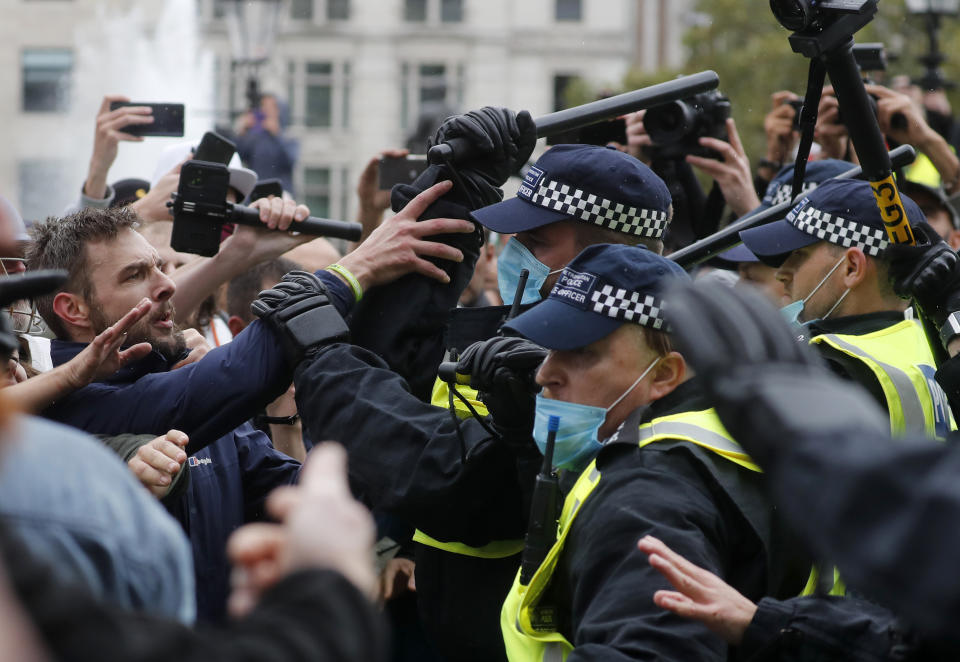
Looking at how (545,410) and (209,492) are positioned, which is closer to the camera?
(545,410)

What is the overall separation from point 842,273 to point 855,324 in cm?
18

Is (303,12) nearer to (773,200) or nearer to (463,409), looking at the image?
(773,200)

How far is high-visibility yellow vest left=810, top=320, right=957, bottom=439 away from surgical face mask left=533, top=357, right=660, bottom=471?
786mm

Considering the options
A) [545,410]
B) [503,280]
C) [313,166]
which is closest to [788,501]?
[545,410]

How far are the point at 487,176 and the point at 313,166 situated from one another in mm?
42678

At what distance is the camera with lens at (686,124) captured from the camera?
5.55 meters

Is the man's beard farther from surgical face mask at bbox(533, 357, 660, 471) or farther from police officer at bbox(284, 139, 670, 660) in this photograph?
surgical face mask at bbox(533, 357, 660, 471)

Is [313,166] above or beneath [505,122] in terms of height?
beneath

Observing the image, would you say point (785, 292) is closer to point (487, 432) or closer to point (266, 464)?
point (487, 432)

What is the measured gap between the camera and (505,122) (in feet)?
Answer: 12.9

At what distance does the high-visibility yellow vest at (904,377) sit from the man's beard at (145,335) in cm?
195

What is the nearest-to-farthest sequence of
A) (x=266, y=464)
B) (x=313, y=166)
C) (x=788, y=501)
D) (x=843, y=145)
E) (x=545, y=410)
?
(x=788, y=501)
(x=545, y=410)
(x=266, y=464)
(x=843, y=145)
(x=313, y=166)

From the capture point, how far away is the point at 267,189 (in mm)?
5656

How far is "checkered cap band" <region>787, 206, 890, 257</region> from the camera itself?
13.6ft
